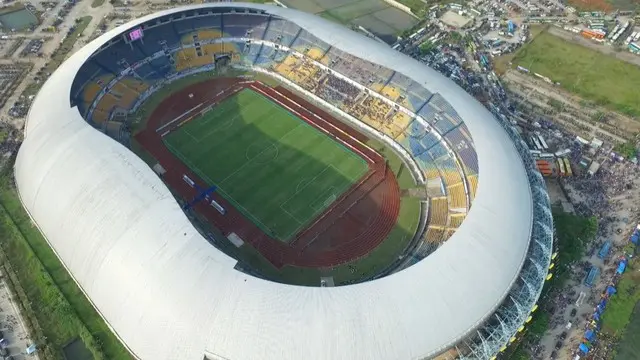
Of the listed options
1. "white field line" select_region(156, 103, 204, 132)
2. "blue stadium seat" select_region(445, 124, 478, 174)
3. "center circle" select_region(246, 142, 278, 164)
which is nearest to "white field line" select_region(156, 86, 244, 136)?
"white field line" select_region(156, 103, 204, 132)

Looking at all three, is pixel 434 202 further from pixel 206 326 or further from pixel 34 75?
pixel 34 75

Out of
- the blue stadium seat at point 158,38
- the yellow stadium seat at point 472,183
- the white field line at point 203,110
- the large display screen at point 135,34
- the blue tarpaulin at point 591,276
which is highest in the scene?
the large display screen at point 135,34

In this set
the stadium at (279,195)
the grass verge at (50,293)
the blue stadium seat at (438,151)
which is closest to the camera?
the stadium at (279,195)

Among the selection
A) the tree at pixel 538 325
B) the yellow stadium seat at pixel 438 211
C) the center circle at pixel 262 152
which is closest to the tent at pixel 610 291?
the tree at pixel 538 325

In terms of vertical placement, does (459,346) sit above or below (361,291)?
below

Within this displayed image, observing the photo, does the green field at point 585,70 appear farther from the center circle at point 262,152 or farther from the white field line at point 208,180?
the white field line at point 208,180

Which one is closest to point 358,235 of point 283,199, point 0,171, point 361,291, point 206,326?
point 283,199

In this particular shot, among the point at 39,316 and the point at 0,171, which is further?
the point at 0,171
